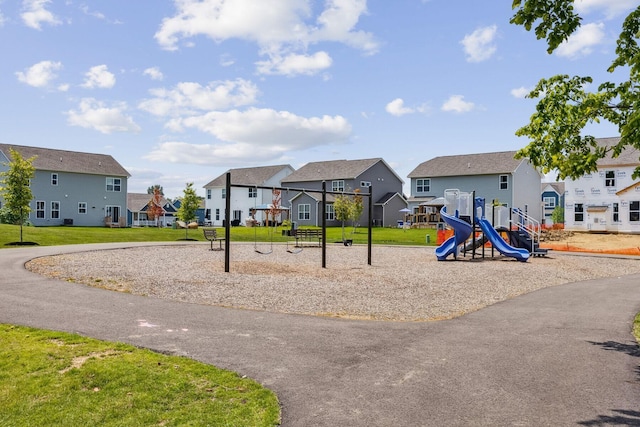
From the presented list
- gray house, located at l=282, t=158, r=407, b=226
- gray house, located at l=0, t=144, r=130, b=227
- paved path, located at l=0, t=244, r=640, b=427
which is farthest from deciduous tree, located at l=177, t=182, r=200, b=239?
paved path, located at l=0, t=244, r=640, b=427

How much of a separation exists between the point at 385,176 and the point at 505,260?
4246 cm

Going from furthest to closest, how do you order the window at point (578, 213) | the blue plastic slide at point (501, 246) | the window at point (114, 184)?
the window at point (114, 184)
the window at point (578, 213)
the blue plastic slide at point (501, 246)

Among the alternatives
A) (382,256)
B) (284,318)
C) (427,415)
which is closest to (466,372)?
(427,415)

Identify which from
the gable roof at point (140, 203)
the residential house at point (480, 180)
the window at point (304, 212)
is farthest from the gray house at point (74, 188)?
the residential house at point (480, 180)

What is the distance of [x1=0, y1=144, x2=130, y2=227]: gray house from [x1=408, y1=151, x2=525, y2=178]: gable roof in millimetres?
36051

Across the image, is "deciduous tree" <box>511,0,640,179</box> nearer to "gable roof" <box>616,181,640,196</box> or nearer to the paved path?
A: the paved path

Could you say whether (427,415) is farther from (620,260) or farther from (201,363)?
(620,260)

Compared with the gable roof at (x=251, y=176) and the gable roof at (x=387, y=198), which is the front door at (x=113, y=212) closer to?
the gable roof at (x=251, y=176)

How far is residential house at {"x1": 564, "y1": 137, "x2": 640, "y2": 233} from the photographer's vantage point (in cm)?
4522

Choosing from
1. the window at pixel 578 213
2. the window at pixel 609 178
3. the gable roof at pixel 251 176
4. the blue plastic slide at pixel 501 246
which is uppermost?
the gable roof at pixel 251 176

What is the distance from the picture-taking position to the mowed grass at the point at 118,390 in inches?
220

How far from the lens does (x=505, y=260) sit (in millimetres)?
26500

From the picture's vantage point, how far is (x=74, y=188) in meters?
57.8

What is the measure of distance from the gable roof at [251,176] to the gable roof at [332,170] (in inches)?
102
